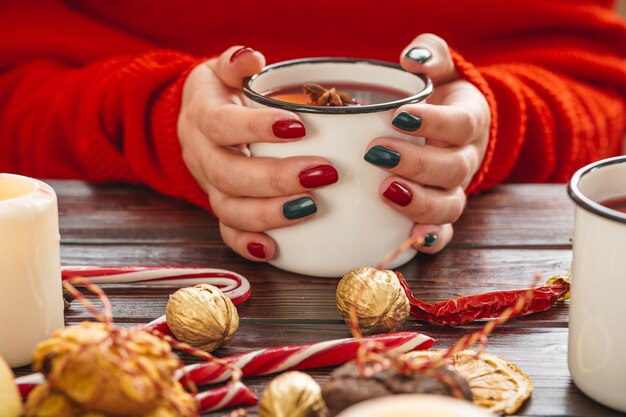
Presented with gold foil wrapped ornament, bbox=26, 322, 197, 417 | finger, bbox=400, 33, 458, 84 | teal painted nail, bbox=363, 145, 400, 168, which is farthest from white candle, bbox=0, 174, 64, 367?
finger, bbox=400, 33, 458, 84

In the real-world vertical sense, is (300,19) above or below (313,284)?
above

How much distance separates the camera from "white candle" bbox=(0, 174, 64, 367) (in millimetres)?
557

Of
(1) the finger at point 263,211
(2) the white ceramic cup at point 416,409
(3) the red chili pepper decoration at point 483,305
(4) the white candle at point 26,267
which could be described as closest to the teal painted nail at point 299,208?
(1) the finger at point 263,211

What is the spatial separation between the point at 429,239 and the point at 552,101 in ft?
1.53

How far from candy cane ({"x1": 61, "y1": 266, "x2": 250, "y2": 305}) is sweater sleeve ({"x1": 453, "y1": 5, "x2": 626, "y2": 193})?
1.10 ft

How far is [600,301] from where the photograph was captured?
1.67ft

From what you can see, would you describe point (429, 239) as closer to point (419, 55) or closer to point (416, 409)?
point (419, 55)

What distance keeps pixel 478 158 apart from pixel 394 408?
0.54 m

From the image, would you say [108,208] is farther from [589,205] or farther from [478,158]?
[589,205]

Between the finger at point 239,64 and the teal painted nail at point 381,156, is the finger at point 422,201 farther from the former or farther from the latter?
the finger at point 239,64

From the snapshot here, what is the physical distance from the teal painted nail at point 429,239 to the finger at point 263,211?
4.4 inches

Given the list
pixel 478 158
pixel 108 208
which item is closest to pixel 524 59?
pixel 478 158

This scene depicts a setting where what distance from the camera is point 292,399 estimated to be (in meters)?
0.49

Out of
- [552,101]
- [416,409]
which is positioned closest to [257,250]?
[416,409]
